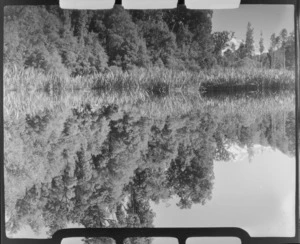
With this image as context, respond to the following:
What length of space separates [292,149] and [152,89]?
0.47 meters

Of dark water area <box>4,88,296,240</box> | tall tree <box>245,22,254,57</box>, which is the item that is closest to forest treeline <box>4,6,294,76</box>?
tall tree <box>245,22,254,57</box>

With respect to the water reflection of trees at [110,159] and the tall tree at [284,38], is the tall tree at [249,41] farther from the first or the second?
the water reflection of trees at [110,159]

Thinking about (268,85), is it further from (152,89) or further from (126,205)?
(126,205)

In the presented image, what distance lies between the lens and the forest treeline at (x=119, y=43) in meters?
1.81

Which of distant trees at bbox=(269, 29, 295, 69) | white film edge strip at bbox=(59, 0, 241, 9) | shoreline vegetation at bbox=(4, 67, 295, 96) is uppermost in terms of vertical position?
white film edge strip at bbox=(59, 0, 241, 9)

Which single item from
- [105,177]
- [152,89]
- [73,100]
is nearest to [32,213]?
[105,177]

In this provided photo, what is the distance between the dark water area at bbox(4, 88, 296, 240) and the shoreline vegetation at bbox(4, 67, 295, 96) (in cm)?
3

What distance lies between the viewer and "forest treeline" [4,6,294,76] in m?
1.81

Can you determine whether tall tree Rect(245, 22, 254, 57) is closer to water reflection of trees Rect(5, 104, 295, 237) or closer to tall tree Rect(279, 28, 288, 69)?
tall tree Rect(279, 28, 288, 69)

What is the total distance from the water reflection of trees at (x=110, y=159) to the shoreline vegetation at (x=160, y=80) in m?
0.08

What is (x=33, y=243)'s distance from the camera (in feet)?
5.91

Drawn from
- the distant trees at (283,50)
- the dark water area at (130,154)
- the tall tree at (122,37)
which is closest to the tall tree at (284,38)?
the distant trees at (283,50)

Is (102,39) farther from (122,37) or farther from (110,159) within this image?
(110,159)

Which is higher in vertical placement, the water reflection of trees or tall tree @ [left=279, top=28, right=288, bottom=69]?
tall tree @ [left=279, top=28, right=288, bottom=69]
